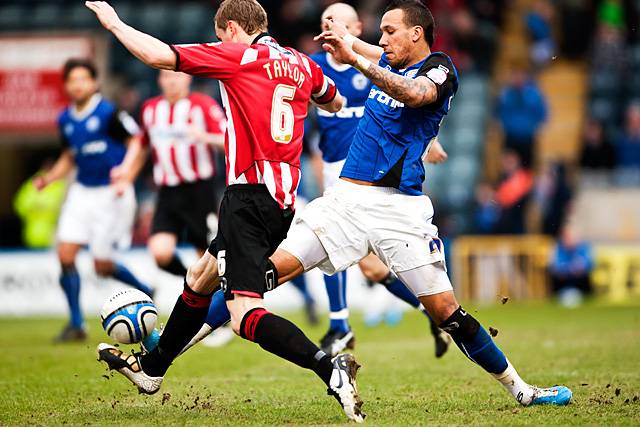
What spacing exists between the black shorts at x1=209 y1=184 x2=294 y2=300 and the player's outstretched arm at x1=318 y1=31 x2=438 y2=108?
87 centimetres

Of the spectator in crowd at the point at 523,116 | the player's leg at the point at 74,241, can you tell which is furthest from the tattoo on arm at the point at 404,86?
Result: the spectator in crowd at the point at 523,116

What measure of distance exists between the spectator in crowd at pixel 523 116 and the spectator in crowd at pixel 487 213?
89cm

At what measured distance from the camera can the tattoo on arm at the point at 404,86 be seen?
611 cm

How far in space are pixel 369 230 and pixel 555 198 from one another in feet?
39.9

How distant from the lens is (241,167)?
6352 mm

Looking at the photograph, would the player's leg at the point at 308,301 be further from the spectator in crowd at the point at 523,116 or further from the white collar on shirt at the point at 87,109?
the spectator in crowd at the point at 523,116

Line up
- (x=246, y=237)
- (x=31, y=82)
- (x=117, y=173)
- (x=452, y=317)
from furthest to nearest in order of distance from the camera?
1. (x=31, y=82)
2. (x=117, y=173)
3. (x=452, y=317)
4. (x=246, y=237)

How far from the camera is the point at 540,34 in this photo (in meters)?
20.7

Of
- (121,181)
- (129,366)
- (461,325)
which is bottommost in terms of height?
(121,181)

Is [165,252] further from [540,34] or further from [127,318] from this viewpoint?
[540,34]

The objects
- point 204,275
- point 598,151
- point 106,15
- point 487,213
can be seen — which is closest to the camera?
point 106,15

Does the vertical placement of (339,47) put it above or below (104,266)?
above

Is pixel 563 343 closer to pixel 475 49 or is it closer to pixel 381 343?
pixel 381 343

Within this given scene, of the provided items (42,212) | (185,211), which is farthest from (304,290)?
(42,212)
